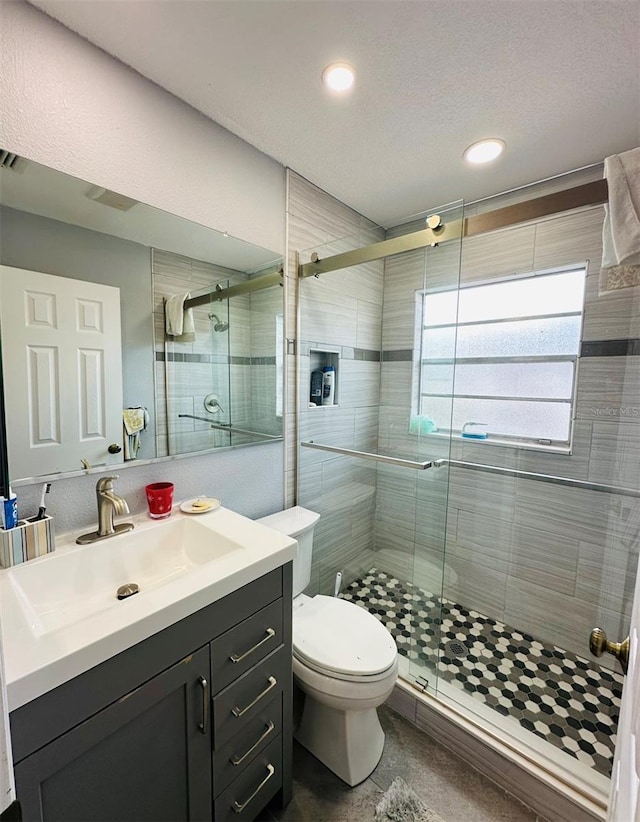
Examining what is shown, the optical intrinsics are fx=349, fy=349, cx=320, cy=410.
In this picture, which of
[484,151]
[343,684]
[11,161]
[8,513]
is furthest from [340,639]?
[484,151]

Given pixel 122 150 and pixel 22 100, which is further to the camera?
pixel 122 150

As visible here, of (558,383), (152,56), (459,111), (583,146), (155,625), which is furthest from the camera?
(558,383)

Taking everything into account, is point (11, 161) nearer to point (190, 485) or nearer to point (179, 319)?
point (179, 319)

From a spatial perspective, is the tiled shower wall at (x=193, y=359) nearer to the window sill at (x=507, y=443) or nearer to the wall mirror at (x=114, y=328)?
the wall mirror at (x=114, y=328)

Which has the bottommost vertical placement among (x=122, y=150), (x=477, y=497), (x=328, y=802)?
(x=328, y=802)

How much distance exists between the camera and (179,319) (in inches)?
53.8

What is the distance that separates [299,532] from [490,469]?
3.93ft

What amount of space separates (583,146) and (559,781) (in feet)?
8.04

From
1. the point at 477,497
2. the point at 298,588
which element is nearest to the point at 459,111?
the point at 477,497

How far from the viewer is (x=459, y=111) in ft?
4.33

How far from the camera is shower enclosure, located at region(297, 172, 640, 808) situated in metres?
1.59

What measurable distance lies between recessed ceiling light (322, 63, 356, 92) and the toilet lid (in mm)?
2017

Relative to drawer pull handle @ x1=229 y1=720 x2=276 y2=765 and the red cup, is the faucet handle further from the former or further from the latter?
drawer pull handle @ x1=229 y1=720 x2=276 y2=765

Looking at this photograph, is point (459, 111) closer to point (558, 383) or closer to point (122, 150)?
point (122, 150)
